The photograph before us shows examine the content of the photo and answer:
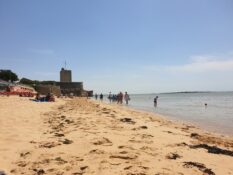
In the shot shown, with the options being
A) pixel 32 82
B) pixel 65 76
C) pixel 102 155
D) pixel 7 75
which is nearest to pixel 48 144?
pixel 102 155

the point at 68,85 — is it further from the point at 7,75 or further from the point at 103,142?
the point at 103,142

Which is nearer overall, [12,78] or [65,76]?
[12,78]

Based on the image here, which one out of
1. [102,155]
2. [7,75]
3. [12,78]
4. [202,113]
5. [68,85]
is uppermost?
[7,75]

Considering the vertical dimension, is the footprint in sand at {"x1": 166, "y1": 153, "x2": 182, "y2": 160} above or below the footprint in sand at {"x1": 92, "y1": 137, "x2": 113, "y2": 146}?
below

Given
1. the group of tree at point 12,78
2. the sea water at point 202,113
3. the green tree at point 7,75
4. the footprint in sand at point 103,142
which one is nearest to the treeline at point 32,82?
the group of tree at point 12,78

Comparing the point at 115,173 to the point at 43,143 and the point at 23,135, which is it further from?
the point at 23,135

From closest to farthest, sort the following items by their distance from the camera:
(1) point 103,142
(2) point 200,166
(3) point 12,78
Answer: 1. (2) point 200,166
2. (1) point 103,142
3. (3) point 12,78

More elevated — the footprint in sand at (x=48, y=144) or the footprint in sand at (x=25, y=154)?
the footprint in sand at (x=48, y=144)

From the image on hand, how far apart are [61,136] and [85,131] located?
2.77ft

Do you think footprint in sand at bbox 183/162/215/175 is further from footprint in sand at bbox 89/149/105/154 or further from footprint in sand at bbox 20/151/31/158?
footprint in sand at bbox 20/151/31/158

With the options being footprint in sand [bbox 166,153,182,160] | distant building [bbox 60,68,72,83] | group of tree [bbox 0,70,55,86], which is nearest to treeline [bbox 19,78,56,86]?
group of tree [bbox 0,70,55,86]

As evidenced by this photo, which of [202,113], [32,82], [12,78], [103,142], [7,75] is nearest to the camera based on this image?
[103,142]

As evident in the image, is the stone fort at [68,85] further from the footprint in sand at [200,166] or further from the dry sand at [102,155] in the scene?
the footprint in sand at [200,166]

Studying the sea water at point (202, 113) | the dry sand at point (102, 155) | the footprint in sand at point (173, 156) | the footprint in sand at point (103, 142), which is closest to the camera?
→ the dry sand at point (102, 155)
